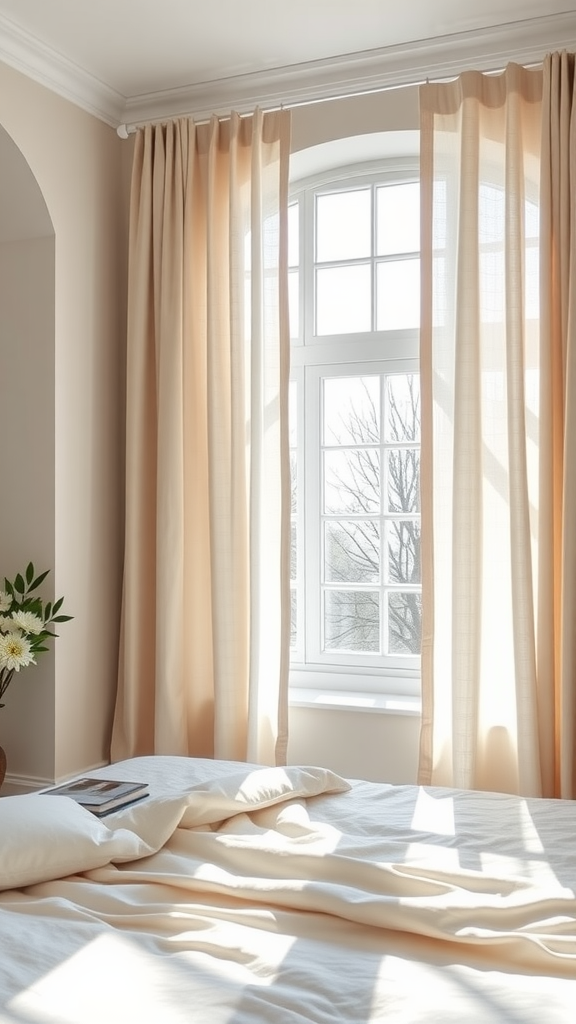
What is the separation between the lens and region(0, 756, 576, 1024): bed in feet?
4.25

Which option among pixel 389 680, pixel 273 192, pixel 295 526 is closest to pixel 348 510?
pixel 295 526

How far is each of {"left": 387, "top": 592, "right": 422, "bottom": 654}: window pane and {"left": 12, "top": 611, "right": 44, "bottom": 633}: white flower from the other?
1.34 metres

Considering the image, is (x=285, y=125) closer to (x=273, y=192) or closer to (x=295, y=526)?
(x=273, y=192)

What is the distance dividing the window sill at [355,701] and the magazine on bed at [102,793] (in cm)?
130

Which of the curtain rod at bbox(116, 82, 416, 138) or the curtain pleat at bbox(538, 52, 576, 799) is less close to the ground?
the curtain rod at bbox(116, 82, 416, 138)

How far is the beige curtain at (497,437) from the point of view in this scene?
305 centimetres

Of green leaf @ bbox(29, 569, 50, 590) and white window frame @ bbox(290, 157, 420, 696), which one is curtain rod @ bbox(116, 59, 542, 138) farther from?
green leaf @ bbox(29, 569, 50, 590)

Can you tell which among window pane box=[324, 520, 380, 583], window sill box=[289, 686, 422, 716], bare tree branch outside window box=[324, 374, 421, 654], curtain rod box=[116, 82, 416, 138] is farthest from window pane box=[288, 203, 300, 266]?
window sill box=[289, 686, 422, 716]

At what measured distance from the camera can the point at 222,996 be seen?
1304mm

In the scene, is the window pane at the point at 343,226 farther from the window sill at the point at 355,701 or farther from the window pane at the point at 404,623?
the window sill at the point at 355,701

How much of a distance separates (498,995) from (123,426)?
290 cm

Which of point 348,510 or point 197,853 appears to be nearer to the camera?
point 197,853

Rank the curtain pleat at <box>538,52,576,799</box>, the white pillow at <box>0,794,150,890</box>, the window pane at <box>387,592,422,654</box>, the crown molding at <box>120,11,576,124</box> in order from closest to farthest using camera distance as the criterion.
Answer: the white pillow at <box>0,794,150,890</box> → the curtain pleat at <box>538,52,576,799</box> → the crown molding at <box>120,11,576,124</box> → the window pane at <box>387,592,422,654</box>

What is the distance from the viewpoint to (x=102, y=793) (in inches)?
84.1
